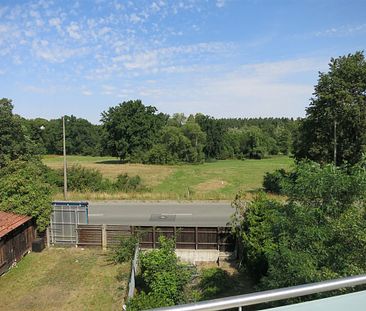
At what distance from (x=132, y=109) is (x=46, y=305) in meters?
54.1

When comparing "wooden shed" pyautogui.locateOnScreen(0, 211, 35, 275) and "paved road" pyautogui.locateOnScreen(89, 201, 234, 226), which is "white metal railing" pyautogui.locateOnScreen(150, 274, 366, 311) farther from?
"paved road" pyautogui.locateOnScreen(89, 201, 234, 226)

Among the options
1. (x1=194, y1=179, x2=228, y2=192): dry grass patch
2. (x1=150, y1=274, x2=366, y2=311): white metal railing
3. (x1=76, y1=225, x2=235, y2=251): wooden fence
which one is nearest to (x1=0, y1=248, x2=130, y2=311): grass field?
(x1=76, y1=225, x2=235, y2=251): wooden fence

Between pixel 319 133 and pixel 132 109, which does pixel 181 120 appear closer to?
pixel 132 109

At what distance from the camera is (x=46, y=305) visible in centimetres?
1254

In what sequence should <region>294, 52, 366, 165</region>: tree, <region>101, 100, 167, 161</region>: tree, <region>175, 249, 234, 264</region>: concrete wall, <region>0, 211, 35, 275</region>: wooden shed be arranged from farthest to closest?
<region>101, 100, 167, 161</region>: tree < <region>294, 52, 366, 165</region>: tree < <region>175, 249, 234, 264</region>: concrete wall < <region>0, 211, 35, 275</region>: wooden shed

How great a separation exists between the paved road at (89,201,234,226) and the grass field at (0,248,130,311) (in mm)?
5671

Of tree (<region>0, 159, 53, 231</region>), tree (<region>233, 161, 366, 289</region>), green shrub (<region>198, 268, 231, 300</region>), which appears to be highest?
tree (<region>233, 161, 366, 289</region>)

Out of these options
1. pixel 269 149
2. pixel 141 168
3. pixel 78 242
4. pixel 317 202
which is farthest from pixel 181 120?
pixel 317 202

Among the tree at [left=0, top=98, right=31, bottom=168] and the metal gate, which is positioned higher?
the tree at [left=0, top=98, right=31, bottom=168]

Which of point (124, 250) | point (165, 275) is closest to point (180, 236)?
point (124, 250)

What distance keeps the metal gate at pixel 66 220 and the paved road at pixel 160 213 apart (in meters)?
3.99

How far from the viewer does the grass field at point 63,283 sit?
1266 cm

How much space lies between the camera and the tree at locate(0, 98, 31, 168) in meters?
34.0

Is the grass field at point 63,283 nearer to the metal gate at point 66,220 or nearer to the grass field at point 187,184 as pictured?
the metal gate at point 66,220
